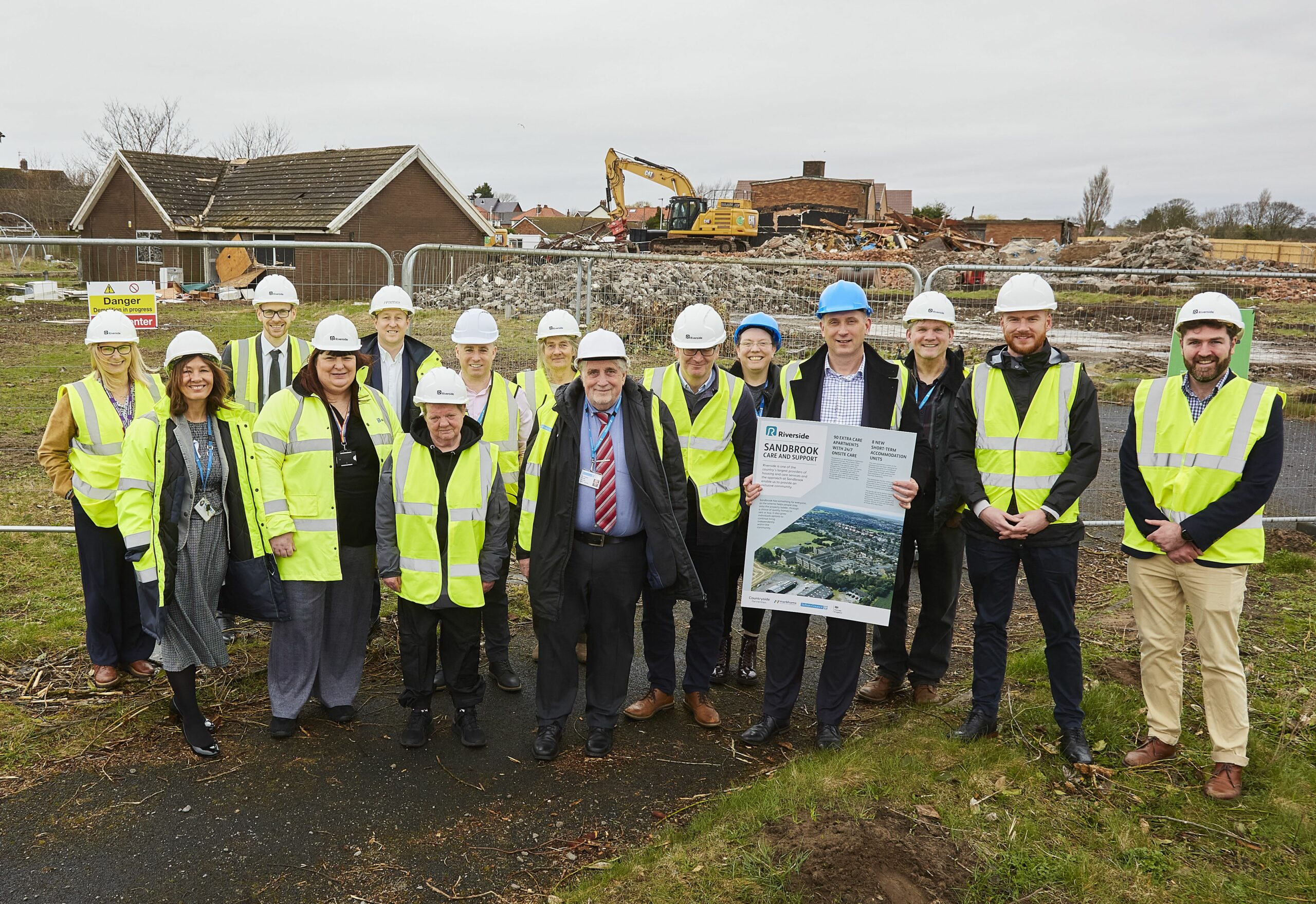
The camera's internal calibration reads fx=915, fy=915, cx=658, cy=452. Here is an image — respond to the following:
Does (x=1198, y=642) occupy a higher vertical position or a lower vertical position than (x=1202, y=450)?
lower

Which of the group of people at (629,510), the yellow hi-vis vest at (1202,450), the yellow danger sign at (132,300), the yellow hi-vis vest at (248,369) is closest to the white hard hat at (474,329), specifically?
the group of people at (629,510)

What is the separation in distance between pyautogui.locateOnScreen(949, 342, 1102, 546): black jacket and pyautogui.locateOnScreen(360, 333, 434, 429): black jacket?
3.17 meters

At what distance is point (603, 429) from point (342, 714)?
2.21 m

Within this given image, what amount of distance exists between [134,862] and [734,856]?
2.53 metres

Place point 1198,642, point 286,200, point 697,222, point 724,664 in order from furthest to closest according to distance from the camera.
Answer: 1. point 697,222
2. point 286,200
3. point 724,664
4. point 1198,642

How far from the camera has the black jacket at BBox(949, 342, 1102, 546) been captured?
4.46 metres

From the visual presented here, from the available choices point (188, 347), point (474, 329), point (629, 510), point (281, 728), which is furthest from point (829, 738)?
point (188, 347)

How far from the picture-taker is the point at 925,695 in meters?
5.48

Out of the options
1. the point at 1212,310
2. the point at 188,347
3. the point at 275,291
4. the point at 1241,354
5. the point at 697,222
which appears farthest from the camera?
the point at 697,222

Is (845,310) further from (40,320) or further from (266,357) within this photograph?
(40,320)

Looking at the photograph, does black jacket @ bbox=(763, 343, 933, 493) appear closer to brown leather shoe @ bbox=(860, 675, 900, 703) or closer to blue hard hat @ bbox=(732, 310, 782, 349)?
blue hard hat @ bbox=(732, 310, 782, 349)

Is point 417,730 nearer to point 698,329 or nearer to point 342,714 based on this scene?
point 342,714

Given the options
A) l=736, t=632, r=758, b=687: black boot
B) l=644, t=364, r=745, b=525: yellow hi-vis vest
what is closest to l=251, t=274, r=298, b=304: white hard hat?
l=644, t=364, r=745, b=525: yellow hi-vis vest

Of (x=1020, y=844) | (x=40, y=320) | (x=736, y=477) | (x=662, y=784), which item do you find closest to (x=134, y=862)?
(x=662, y=784)
